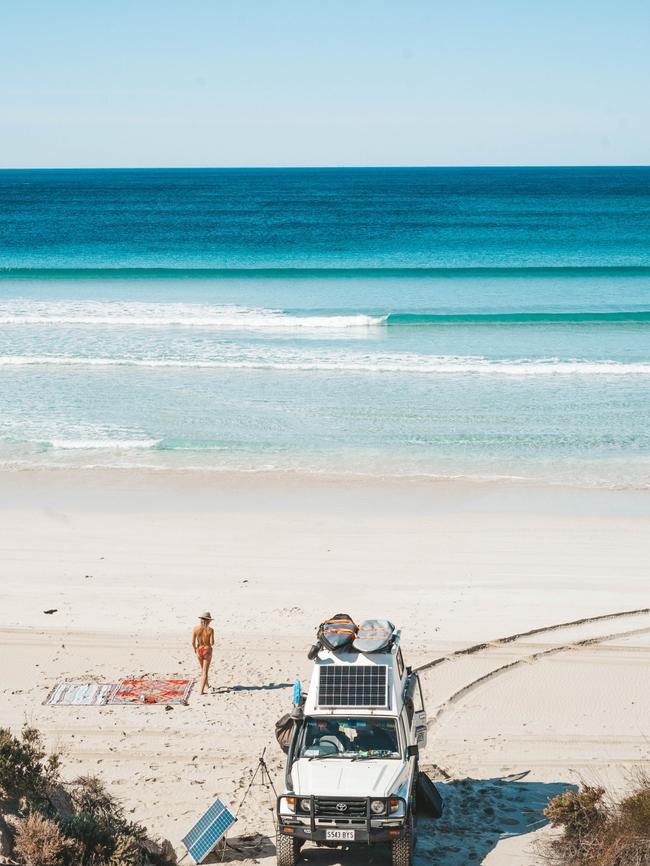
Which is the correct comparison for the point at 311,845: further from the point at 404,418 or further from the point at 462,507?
the point at 404,418

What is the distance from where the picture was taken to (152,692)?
1302 cm

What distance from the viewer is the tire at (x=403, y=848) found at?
29.0 ft

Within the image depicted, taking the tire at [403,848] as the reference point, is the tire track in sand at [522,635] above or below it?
above

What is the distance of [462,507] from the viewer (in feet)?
66.2

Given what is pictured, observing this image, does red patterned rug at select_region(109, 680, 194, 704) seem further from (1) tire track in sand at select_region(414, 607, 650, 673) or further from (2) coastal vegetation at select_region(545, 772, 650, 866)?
(2) coastal vegetation at select_region(545, 772, 650, 866)

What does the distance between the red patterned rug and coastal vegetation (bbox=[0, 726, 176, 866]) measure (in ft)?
8.92

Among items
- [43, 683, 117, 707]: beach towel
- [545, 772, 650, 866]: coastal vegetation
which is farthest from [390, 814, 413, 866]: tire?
[43, 683, 117, 707]: beach towel

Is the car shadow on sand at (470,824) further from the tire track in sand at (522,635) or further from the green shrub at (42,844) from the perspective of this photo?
the tire track in sand at (522,635)

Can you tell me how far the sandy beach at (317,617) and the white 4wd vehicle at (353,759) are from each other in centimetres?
70

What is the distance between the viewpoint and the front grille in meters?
8.88

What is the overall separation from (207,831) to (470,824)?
268cm

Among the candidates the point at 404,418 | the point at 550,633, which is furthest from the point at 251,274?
the point at 550,633

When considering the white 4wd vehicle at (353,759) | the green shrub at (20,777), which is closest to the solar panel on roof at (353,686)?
the white 4wd vehicle at (353,759)

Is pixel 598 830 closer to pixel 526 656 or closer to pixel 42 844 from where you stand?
pixel 42 844
